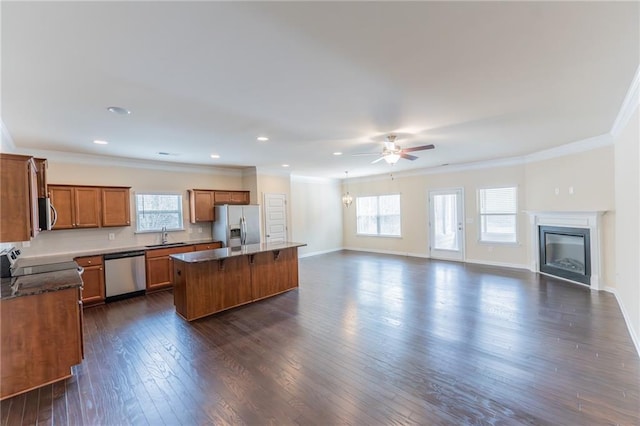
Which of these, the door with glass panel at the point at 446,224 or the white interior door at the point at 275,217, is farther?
the door with glass panel at the point at 446,224

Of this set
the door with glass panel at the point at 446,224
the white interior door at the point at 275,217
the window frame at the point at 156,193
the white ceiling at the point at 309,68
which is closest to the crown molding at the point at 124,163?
the window frame at the point at 156,193

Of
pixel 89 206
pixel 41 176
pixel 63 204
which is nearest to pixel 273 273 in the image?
pixel 41 176

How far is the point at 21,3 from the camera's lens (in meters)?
1.53

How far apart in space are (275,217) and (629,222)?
6.71 meters

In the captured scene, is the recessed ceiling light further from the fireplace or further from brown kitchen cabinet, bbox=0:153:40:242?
the fireplace

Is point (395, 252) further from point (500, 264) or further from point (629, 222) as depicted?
point (629, 222)

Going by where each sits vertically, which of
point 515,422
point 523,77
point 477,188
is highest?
point 523,77

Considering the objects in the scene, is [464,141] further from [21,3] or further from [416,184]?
[21,3]

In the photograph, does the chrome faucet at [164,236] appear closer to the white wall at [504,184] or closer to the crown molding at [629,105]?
the white wall at [504,184]

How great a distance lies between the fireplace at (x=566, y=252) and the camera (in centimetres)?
530

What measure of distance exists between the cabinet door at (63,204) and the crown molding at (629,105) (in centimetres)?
761

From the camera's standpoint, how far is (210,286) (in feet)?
14.1

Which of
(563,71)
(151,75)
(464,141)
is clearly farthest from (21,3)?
(464,141)

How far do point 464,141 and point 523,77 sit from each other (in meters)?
2.47
